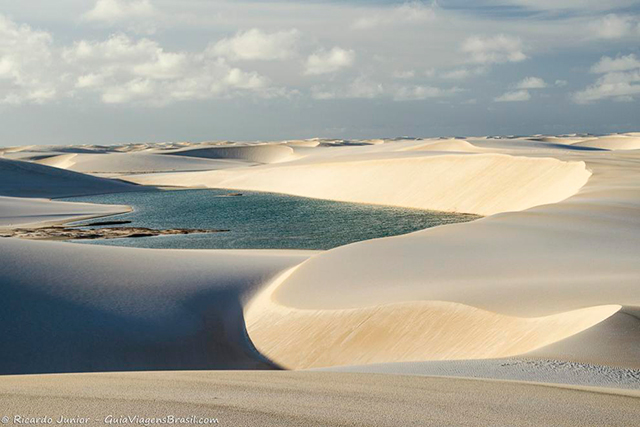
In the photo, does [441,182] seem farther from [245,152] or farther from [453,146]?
[245,152]

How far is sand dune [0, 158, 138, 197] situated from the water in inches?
276

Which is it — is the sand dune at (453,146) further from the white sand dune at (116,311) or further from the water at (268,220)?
the white sand dune at (116,311)

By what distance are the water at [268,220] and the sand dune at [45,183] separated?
23.0ft

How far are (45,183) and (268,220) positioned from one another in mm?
32134

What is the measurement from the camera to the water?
86.3 ft

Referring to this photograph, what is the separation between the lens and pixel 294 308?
1202 centimetres

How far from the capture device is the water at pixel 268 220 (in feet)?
86.3

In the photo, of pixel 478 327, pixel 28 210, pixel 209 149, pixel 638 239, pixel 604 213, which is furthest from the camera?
pixel 209 149

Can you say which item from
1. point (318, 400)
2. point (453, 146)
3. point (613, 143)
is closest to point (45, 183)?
point (453, 146)

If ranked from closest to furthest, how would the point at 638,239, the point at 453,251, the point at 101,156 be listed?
the point at 453,251
the point at 638,239
the point at 101,156

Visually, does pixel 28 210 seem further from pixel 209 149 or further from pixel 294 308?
pixel 209 149

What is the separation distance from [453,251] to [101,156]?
287 ft

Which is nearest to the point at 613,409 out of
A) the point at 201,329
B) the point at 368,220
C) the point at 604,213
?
the point at 201,329

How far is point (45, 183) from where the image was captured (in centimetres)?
5934
